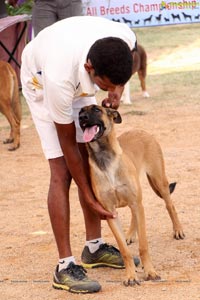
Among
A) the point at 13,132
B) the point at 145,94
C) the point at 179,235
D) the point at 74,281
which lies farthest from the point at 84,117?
the point at 145,94

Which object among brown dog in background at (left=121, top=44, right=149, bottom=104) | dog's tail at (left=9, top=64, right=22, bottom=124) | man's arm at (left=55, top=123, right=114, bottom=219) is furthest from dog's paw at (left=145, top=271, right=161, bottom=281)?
brown dog in background at (left=121, top=44, right=149, bottom=104)

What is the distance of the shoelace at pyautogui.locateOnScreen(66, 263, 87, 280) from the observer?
19.8 feet

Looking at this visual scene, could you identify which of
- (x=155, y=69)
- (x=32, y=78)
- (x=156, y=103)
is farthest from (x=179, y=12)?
(x=32, y=78)

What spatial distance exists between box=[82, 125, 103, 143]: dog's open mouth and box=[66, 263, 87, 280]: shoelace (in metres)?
0.92

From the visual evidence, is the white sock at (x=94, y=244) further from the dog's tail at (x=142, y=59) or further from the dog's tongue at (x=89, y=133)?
the dog's tail at (x=142, y=59)

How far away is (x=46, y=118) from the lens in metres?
6.00

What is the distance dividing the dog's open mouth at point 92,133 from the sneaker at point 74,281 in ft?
3.07

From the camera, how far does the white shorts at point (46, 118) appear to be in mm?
6004

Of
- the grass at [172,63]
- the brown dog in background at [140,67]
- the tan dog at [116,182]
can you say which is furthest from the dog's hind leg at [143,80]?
the tan dog at [116,182]

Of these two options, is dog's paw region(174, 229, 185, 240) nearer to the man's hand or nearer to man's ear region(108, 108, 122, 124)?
man's ear region(108, 108, 122, 124)

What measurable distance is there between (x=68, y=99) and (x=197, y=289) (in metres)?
1.48

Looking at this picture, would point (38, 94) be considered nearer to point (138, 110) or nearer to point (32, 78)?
point (32, 78)

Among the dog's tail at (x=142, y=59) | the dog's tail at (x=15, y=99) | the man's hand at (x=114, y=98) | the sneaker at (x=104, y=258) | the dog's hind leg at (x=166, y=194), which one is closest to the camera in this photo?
the man's hand at (x=114, y=98)

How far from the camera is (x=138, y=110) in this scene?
13164mm
